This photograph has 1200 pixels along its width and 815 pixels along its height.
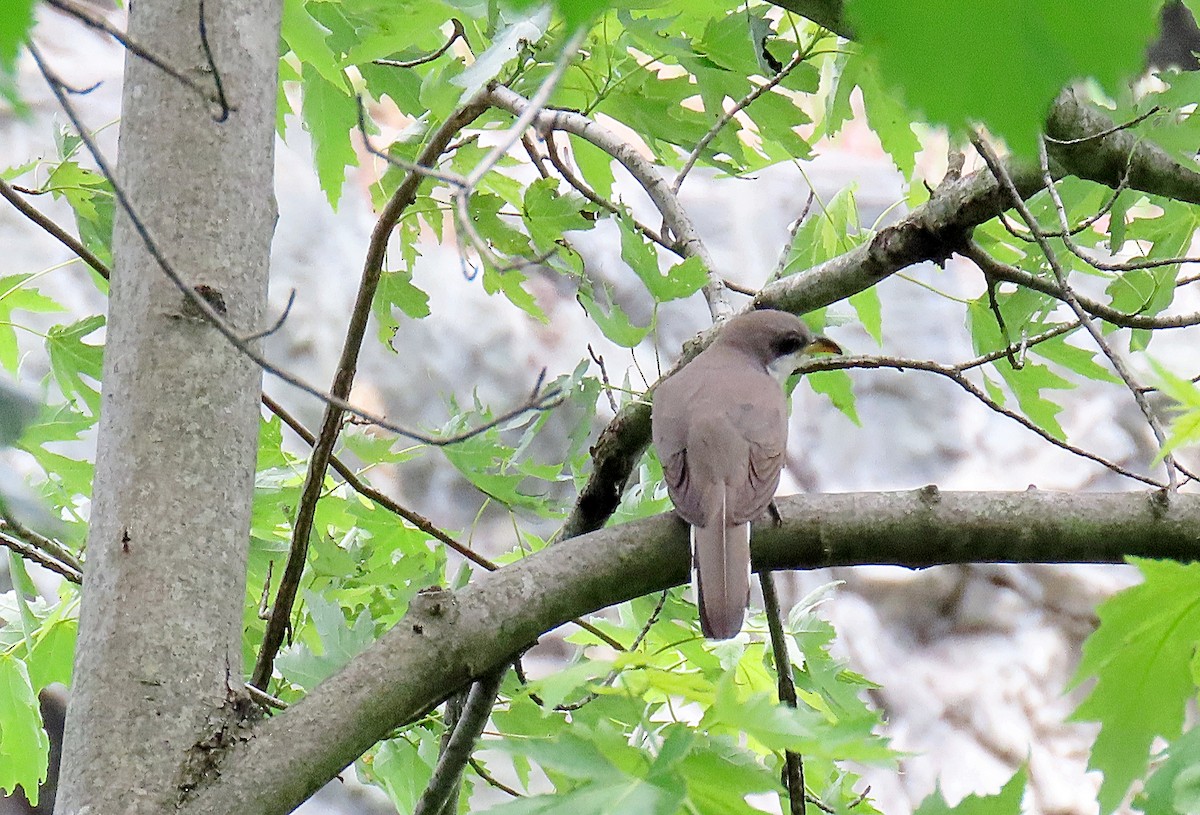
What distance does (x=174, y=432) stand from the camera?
1.09 metres

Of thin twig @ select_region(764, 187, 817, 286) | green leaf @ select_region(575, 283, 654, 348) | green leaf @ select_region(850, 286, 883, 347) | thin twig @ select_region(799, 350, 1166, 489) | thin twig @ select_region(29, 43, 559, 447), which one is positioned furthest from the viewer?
green leaf @ select_region(850, 286, 883, 347)

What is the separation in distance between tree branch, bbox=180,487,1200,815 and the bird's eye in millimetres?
911

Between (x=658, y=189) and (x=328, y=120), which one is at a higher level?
(x=328, y=120)

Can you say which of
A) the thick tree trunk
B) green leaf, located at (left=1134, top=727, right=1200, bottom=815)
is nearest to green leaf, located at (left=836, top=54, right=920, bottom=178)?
the thick tree trunk

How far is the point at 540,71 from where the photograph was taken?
4.98 feet

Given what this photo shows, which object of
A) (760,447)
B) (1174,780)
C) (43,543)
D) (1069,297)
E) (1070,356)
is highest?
(1070,356)

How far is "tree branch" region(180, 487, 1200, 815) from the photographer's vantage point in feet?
3.25

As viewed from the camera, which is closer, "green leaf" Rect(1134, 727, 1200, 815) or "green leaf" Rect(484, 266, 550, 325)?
"green leaf" Rect(1134, 727, 1200, 815)

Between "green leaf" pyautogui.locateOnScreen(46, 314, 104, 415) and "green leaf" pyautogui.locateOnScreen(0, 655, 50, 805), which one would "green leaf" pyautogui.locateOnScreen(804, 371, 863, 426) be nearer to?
"green leaf" pyautogui.locateOnScreen(46, 314, 104, 415)

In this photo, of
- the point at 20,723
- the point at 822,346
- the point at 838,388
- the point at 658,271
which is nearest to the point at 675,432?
the point at 658,271

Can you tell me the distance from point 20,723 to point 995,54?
70.3 inches

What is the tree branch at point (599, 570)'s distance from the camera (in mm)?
990

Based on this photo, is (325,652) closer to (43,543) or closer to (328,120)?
(43,543)

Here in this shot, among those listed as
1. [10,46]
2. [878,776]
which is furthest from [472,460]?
[878,776]
